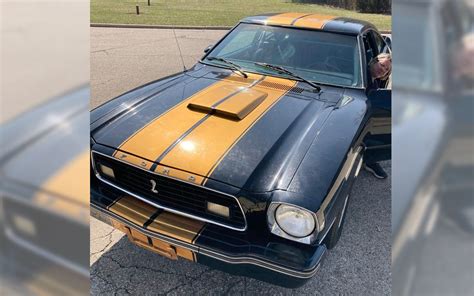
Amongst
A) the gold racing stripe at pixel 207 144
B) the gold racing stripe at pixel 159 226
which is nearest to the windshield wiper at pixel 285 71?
the gold racing stripe at pixel 207 144

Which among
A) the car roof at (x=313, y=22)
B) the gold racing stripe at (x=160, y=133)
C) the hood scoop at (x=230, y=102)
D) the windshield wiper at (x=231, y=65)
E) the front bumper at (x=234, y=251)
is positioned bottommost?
the front bumper at (x=234, y=251)

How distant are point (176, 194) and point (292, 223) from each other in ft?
1.97

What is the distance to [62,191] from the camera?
2.31 ft

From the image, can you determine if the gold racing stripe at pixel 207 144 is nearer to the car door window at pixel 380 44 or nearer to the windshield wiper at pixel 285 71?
the windshield wiper at pixel 285 71

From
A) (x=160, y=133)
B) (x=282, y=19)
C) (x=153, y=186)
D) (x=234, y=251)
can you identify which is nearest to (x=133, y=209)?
(x=153, y=186)

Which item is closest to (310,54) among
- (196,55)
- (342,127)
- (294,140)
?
(342,127)

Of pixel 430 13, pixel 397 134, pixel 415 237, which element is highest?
pixel 430 13

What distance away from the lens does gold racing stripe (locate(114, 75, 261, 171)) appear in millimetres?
1877

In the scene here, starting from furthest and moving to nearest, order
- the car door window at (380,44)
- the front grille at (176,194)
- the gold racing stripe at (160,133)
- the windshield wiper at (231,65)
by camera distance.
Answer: the car door window at (380,44) → the windshield wiper at (231,65) → the gold racing stripe at (160,133) → the front grille at (176,194)

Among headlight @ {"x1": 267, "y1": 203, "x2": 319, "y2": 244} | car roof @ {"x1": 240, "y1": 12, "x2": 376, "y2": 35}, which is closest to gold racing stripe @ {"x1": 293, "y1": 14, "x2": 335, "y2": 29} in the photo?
car roof @ {"x1": 240, "y1": 12, "x2": 376, "y2": 35}

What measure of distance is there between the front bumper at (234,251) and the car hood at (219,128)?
269 mm

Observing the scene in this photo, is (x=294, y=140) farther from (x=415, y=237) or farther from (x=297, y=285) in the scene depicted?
(x=415, y=237)

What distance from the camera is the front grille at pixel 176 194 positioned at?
5.79 ft

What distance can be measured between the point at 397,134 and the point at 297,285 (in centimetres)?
118
